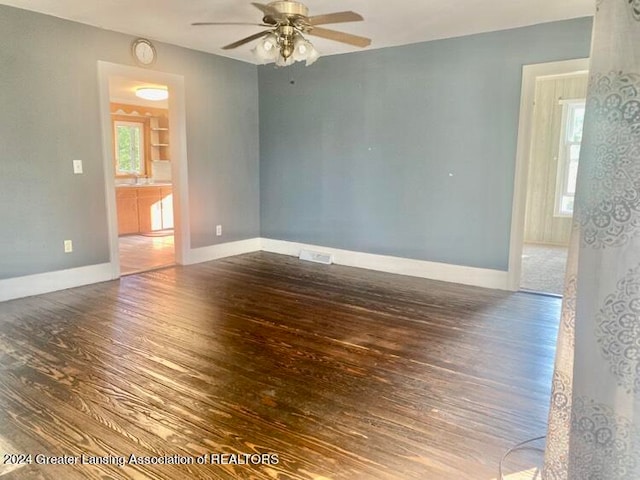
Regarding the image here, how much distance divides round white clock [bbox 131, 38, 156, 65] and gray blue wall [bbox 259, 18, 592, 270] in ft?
5.46

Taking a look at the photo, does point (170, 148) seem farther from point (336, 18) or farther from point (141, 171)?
point (141, 171)

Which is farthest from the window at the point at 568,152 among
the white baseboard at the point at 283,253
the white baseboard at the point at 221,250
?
the white baseboard at the point at 221,250

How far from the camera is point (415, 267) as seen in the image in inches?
197

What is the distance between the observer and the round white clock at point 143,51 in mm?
4624

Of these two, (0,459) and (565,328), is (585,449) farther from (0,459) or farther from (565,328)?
(0,459)

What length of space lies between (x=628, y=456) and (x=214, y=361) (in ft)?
7.46

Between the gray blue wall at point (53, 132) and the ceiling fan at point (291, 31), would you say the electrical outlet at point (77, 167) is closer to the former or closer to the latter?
the gray blue wall at point (53, 132)

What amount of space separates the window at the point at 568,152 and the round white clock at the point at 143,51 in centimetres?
598

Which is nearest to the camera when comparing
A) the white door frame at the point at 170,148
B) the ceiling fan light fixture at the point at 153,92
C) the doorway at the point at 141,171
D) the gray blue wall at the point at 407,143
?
the gray blue wall at the point at 407,143

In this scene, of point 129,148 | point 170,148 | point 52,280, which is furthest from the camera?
point 129,148

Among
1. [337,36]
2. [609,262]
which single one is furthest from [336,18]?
[609,262]

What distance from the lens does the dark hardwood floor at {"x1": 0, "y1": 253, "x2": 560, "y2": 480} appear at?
6.23 ft

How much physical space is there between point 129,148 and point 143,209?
64.1 inches

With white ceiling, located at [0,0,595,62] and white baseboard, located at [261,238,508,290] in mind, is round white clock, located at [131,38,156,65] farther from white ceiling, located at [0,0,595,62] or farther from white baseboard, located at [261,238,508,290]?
white baseboard, located at [261,238,508,290]
